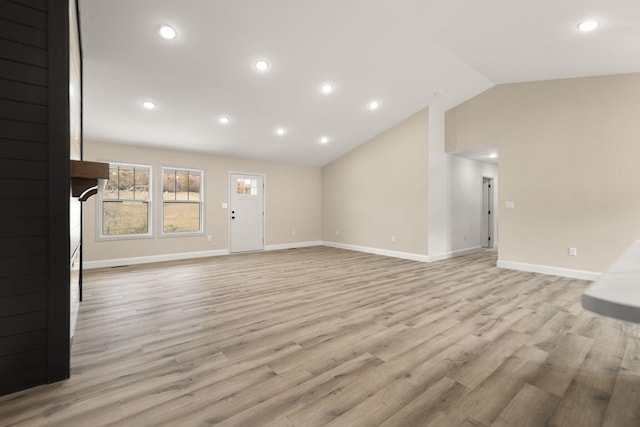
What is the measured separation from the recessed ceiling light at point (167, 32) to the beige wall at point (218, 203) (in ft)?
10.5

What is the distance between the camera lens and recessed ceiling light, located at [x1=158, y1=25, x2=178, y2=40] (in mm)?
3098

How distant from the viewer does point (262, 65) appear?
12.7ft

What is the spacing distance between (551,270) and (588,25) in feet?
11.4

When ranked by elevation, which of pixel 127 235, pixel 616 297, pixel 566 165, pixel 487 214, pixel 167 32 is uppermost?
pixel 167 32

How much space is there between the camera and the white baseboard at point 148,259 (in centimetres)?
522

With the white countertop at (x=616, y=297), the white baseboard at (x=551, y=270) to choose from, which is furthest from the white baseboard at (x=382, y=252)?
the white countertop at (x=616, y=297)

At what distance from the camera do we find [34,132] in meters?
1.69

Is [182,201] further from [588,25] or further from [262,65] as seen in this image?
[588,25]

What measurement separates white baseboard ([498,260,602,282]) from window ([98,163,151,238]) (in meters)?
6.85

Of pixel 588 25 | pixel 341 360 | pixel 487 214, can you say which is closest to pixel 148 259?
pixel 341 360

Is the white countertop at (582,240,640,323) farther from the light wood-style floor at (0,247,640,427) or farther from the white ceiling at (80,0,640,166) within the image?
the white ceiling at (80,0,640,166)

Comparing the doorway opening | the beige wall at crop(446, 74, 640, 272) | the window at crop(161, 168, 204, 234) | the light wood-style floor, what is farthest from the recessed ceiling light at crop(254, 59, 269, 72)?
the doorway opening

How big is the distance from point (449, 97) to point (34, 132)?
585 cm

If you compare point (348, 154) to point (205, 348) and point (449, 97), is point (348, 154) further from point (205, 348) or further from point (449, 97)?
point (205, 348)
